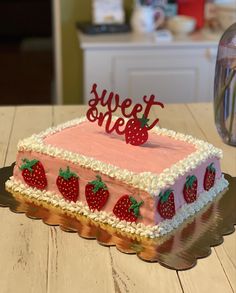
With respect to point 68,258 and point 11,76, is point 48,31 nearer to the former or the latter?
point 11,76

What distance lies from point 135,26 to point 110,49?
32cm

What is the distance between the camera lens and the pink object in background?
339cm

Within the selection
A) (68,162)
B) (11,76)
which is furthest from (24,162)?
(11,76)

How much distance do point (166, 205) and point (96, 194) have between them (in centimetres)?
17

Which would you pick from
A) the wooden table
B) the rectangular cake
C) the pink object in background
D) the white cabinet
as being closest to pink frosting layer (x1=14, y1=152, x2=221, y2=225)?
the rectangular cake

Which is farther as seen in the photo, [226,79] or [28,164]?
[226,79]

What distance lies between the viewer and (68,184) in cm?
143

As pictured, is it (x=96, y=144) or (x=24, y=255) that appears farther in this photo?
(x=96, y=144)

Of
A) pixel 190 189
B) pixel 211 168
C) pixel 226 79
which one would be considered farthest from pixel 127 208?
pixel 226 79

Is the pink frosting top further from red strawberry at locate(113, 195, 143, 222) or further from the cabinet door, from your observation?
the cabinet door

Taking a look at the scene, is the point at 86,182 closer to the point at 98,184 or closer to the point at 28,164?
the point at 98,184

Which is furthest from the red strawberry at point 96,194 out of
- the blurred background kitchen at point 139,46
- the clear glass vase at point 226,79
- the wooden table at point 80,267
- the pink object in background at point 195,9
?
the pink object in background at point 195,9

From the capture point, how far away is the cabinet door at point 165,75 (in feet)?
10.2

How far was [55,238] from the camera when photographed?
4.34 feet
